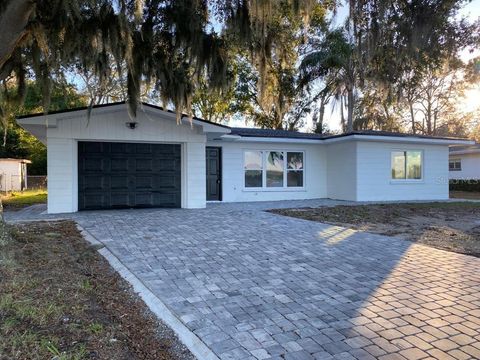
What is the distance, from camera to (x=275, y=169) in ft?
51.2

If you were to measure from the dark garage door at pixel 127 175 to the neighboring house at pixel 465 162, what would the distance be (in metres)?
21.6

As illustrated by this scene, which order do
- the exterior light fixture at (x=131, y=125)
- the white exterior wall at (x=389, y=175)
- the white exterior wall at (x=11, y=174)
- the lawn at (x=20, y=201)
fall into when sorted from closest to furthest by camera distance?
the exterior light fixture at (x=131, y=125) → the lawn at (x=20, y=201) → the white exterior wall at (x=389, y=175) → the white exterior wall at (x=11, y=174)

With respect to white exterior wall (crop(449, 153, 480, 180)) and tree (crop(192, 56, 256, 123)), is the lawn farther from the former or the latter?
white exterior wall (crop(449, 153, 480, 180))

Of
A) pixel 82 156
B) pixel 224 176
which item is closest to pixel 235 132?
pixel 224 176

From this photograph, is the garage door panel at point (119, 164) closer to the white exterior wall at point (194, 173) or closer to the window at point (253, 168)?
the white exterior wall at point (194, 173)

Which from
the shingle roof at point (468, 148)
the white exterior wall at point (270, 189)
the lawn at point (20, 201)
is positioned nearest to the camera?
the lawn at point (20, 201)

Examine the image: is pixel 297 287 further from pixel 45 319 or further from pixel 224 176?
pixel 224 176

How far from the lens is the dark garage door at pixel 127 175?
11555 millimetres

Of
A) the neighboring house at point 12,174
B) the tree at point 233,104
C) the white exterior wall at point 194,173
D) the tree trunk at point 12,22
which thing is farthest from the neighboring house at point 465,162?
the neighboring house at point 12,174

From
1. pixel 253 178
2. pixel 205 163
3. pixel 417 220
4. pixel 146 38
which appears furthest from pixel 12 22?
pixel 253 178

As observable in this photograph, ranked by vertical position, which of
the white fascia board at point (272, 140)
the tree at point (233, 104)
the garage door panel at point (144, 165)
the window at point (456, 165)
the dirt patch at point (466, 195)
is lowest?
the dirt patch at point (466, 195)

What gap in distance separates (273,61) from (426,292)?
591 cm

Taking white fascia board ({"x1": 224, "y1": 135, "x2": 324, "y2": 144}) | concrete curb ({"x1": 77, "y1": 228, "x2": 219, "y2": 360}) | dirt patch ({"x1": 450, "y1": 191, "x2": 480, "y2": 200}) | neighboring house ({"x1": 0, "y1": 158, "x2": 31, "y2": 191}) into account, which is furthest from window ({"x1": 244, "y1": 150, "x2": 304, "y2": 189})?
neighboring house ({"x1": 0, "y1": 158, "x2": 31, "y2": 191})

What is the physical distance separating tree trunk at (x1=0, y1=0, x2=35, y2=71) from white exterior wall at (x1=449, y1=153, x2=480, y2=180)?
27.6 metres
